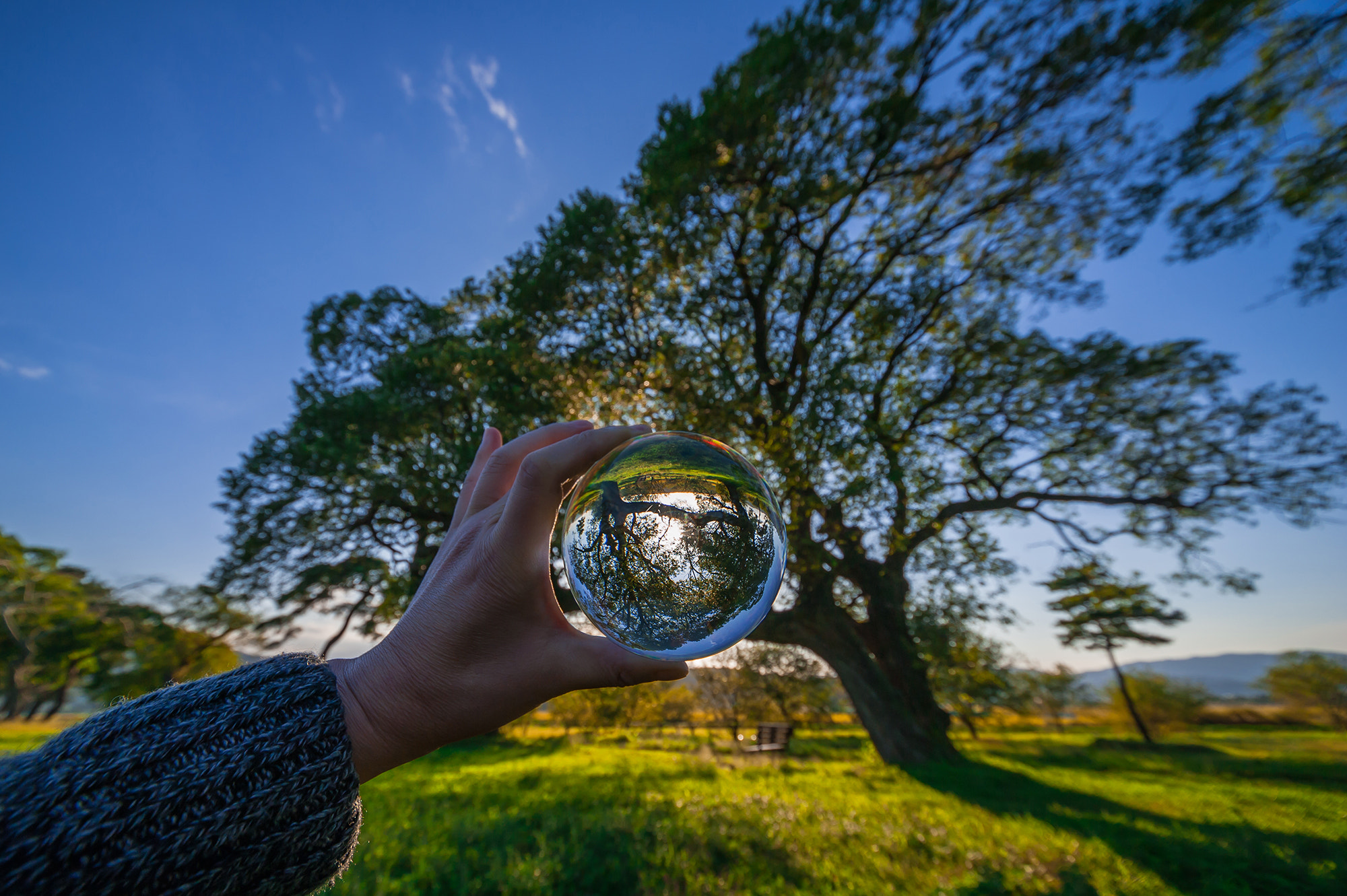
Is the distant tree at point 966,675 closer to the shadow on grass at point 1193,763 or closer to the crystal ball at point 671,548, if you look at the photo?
the shadow on grass at point 1193,763

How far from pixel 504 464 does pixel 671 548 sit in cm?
96

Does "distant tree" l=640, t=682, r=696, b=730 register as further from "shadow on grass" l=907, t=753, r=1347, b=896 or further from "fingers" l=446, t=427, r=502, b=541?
"fingers" l=446, t=427, r=502, b=541

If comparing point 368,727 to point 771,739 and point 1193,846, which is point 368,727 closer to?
point 1193,846

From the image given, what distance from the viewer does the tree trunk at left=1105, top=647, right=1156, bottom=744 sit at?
26.7 metres

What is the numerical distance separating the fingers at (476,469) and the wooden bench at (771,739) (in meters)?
16.4

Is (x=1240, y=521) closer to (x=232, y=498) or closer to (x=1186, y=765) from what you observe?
(x=1186, y=765)

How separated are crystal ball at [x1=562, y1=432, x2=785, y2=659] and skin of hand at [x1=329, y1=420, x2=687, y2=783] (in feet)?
0.50

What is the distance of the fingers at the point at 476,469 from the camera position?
241 centimetres

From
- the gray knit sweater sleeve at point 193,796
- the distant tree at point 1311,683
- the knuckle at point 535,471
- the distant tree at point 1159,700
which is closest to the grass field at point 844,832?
the gray knit sweater sleeve at point 193,796

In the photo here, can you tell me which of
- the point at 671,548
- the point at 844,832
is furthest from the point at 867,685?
the point at 671,548

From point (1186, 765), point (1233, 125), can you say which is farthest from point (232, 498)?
point (1186, 765)

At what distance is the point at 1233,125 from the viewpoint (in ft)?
24.5

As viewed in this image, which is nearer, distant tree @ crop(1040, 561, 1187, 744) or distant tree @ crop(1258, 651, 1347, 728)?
distant tree @ crop(1040, 561, 1187, 744)

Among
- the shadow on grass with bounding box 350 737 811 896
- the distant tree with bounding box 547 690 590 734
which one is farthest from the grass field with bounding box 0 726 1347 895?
the distant tree with bounding box 547 690 590 734
